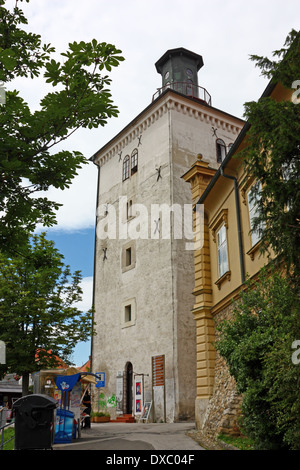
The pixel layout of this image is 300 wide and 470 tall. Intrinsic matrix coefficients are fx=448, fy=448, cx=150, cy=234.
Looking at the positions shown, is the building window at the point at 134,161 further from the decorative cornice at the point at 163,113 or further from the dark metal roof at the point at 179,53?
the dark metal roof at the point at 179,53

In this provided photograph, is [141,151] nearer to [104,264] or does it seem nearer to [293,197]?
[104,264]

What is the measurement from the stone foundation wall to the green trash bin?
5.02m

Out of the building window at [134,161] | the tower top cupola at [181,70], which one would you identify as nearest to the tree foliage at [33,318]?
the building window at [134,161]

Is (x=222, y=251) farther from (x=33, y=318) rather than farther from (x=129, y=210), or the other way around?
(x=129, y=210)

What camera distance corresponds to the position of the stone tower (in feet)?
78.3

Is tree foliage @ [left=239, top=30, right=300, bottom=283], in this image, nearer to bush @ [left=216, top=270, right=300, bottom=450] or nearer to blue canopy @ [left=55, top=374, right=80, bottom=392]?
bush @ [left=216, top=270, right=300, bottom=450]

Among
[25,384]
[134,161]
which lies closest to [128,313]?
[25,384]

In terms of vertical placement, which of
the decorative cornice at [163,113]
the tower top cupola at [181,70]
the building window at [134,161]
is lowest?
the building window at [134,161]

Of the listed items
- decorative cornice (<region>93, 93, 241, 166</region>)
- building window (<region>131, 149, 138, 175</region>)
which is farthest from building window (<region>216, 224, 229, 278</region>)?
building window (<region>131, 149, 138, 175</region>)

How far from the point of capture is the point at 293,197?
6875 mm

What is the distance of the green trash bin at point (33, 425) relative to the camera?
8.62m

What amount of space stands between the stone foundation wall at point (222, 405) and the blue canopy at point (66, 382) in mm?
4318

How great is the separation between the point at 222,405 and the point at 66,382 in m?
4.98

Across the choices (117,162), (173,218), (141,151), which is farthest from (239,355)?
(117,162)
